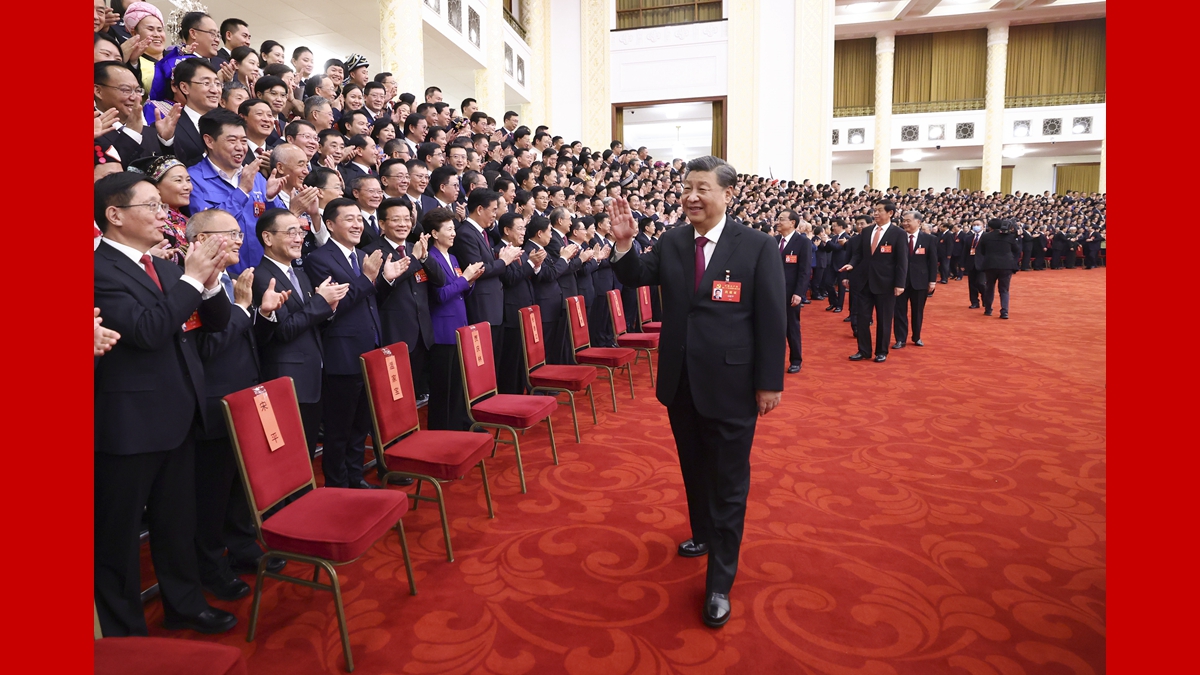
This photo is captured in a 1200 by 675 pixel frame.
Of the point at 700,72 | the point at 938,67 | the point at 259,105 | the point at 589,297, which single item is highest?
the point at 938,67

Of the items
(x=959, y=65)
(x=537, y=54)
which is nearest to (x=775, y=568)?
(x=537, y=54)

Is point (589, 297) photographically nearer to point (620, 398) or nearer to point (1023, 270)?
point (620, 398)

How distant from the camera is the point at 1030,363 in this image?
583cm

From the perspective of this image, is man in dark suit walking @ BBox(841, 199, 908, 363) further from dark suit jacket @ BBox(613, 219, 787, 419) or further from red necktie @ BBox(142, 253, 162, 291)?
red necktie @ BBox(142, 253, 162, 291)

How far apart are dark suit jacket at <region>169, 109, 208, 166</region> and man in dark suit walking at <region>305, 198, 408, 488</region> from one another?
86cm

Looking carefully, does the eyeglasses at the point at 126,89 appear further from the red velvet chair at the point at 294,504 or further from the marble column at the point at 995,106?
the marble column at the point at 995,106

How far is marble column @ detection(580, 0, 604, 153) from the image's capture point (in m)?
16.2

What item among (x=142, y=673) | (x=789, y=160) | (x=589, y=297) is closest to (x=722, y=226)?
(x=142, y=673)

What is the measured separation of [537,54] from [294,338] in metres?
14.8

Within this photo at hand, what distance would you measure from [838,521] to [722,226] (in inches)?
56.6

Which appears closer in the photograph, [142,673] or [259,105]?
[142,673]

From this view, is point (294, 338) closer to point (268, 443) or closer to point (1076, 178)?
point (268, 443)

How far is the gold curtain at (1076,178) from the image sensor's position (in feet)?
74.7

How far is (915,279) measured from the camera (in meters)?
6.52
